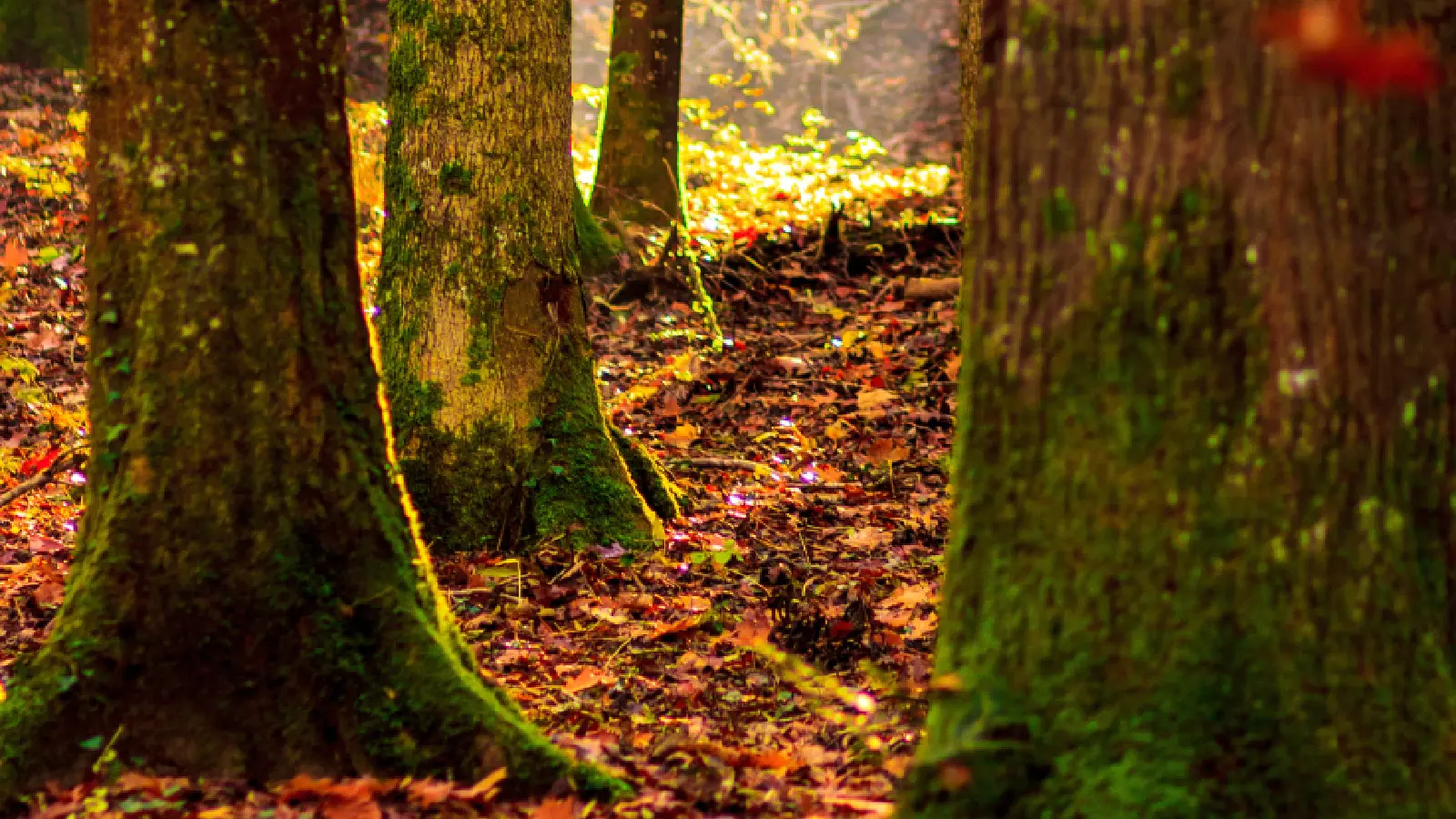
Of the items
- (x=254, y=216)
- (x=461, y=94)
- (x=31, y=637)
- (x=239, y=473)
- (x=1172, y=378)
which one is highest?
(x=461, y=94)

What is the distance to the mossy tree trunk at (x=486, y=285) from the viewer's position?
191 inches

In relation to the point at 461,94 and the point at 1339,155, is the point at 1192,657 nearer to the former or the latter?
the point at 1339,155

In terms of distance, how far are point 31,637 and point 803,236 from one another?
7879 mm

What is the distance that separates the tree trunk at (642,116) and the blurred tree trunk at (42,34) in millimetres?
5962

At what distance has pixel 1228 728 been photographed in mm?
1938

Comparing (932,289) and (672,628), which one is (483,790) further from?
(932,289)

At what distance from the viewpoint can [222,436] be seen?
2.51 m

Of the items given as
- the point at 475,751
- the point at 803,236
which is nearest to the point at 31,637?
the point at 475,751

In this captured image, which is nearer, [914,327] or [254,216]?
[254,216]

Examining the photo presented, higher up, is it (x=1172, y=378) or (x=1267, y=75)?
(x=1267, y=75)

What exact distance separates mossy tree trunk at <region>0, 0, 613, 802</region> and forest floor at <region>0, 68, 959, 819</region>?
151 mm

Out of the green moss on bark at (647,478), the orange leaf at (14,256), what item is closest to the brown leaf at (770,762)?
the green moss on bark at (647,478)

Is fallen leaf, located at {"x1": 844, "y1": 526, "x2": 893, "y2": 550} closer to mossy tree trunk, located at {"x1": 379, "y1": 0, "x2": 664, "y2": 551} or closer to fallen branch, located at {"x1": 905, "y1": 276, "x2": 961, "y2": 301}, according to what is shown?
mossy tree trunk, located at {"x1": 379, "y1": 0, "x2": 664, "y2": 551}

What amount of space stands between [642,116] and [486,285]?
629cm
